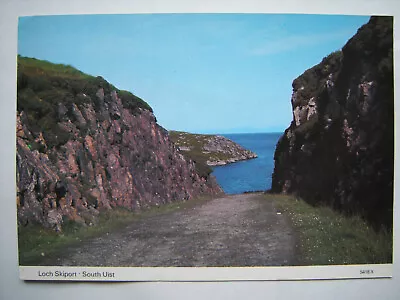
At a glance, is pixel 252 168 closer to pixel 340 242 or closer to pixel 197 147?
pixel 197 147

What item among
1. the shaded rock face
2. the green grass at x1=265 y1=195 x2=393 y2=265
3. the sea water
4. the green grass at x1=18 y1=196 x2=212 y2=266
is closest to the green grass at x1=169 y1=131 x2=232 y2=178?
the sea water

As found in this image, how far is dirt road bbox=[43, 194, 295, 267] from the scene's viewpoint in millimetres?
6457

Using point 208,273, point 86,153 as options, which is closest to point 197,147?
point 86,153

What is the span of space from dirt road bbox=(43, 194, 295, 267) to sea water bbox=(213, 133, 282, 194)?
371 millimetres

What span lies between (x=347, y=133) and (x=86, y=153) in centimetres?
402

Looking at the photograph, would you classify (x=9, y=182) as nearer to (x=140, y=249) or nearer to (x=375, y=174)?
(x=140, y=249)

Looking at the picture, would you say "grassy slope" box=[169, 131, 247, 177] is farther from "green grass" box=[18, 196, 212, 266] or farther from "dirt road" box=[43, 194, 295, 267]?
"green grass" box=[18, 196, 212, 266]

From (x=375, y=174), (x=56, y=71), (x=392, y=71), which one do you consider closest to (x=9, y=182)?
(x=56, y=71)

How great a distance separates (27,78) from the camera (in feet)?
21.5

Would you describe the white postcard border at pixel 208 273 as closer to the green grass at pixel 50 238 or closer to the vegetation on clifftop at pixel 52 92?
the green grass at pixel 50 238

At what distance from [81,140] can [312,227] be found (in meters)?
3.78

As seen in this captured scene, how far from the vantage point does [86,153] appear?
22.6 feet

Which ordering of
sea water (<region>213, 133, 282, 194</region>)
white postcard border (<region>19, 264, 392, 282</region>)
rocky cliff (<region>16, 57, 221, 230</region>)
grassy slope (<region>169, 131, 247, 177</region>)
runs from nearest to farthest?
white postcard border (<region>19, 264, 392, 282</region>) → rocky cliff (<region>16, 57, 221, 230</region>) → sea water (<region>213, 133, 282, 194</region>) → grassy slope (<region>169, 131, 247, 177</region>)

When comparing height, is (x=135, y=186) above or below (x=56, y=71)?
below
